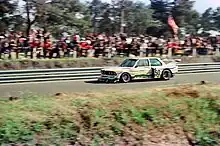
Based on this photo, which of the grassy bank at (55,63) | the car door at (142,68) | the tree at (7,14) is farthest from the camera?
the tree at (7,14)

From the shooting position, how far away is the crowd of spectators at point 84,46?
23.7m

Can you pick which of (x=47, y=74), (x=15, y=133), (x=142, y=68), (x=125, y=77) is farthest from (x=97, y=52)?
(x=15, y=133)

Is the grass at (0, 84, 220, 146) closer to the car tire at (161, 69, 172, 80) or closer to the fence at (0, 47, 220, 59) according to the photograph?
the car tire at (161, 69, 172, 80)

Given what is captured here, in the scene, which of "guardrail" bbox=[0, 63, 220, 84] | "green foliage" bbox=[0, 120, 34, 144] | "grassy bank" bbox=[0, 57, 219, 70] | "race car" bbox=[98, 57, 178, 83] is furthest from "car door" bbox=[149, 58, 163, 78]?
"green foliage" bbox=[0, 120, 34, 144]

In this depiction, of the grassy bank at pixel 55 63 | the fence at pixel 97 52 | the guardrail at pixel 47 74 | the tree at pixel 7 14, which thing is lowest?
the guardrail at pixel 47 74

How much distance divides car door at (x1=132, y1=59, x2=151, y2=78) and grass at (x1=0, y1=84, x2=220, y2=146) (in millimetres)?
10760

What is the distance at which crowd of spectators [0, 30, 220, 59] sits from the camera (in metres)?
23.7

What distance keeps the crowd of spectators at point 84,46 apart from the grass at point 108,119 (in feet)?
46.2

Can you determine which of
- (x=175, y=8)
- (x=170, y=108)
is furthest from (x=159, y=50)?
(x=175, y=8)

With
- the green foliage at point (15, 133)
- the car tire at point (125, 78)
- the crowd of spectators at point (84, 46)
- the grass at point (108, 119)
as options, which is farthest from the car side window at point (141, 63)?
the green foliage at point (15, 133)

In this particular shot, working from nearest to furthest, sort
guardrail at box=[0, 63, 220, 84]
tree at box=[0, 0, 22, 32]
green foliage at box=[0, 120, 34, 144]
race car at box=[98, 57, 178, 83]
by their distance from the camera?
green foliage at box=[0, 120, 34, 144], guardrail at box=[0, 63, 220, 84], race car at box=[98, 57, 178, 83], tree at box=[0, 0, 22, 32]

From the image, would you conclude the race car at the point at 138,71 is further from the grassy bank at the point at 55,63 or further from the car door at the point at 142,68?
the grassy bank at the point at 55,63

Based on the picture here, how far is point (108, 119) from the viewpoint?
8.31 meters

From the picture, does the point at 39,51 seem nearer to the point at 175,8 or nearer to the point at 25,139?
the point at 25,139
